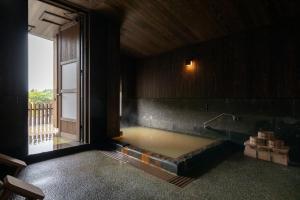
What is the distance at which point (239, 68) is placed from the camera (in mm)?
4426

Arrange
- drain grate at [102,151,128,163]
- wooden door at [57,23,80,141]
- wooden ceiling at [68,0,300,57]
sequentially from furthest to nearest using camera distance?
1. wooden door at [57,23,80,141]
2. wooden ceiling at [68,0,300,57]
3. drain grate at [102,151,128,163]

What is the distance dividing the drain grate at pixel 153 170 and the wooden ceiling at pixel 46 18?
3295 millimetres

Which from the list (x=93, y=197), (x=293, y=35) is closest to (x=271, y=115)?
(x=293, y=35)

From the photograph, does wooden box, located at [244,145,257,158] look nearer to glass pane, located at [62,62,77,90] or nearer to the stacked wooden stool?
the stacked wooden stool

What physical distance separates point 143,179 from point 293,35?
4092mm

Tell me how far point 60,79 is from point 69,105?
2.64 ft

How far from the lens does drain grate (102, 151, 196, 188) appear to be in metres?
2.61

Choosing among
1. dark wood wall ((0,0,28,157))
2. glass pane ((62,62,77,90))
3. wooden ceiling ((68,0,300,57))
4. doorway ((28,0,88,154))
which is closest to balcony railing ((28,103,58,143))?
doorway ((28,0,88,154))

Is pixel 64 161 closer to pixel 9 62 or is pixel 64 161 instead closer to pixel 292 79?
pixel 9 62

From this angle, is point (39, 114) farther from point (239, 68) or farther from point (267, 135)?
point (267, 135)

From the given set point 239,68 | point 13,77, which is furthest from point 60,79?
point 239,68

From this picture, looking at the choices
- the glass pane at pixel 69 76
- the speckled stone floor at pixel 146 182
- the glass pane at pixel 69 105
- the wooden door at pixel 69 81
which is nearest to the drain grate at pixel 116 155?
the speckled stone floor at pixel 146 182

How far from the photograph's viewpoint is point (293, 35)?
3.73 meters

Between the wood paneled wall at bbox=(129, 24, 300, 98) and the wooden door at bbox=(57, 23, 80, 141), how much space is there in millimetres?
2803
